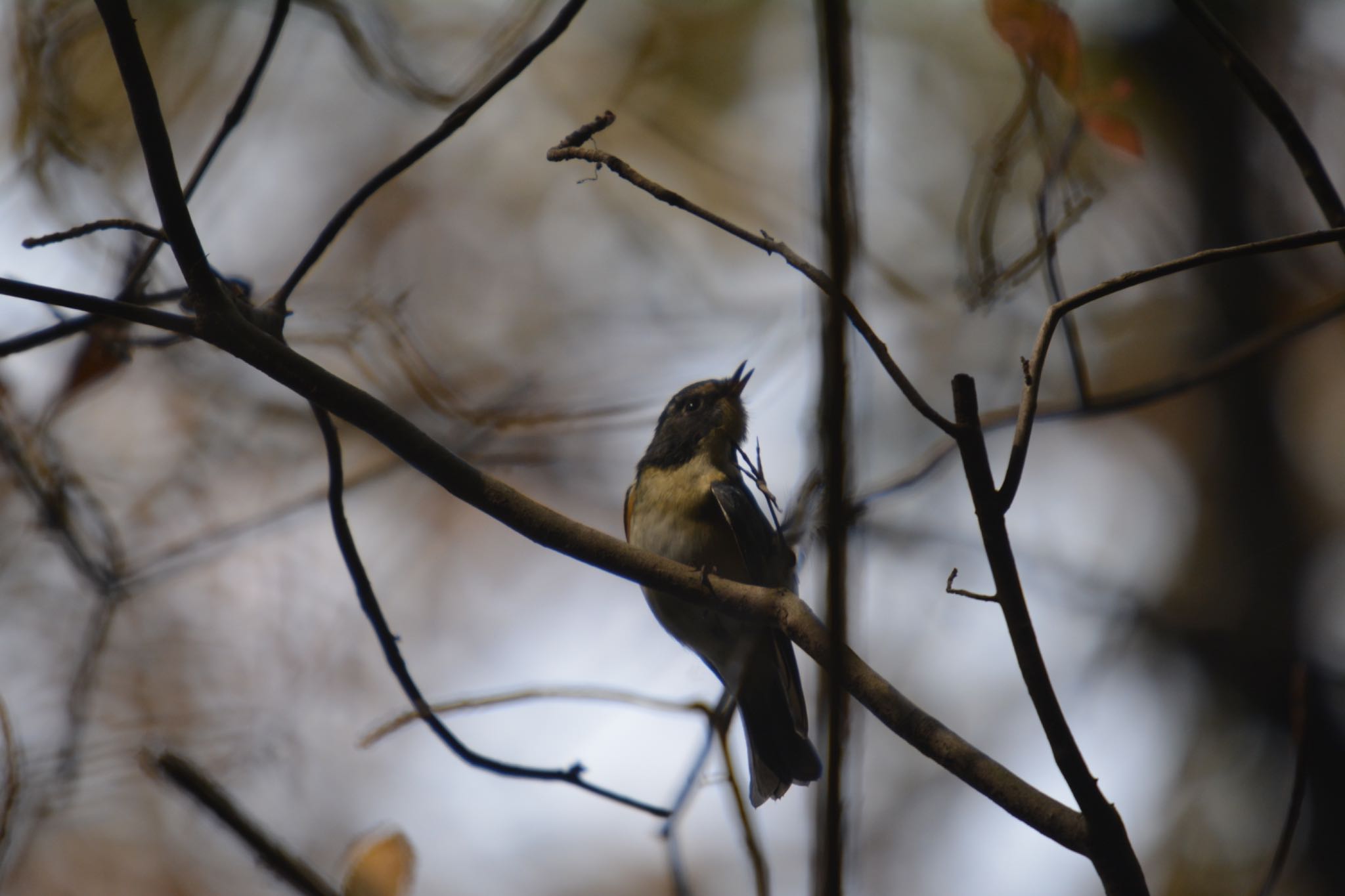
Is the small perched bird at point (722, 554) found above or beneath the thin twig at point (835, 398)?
above

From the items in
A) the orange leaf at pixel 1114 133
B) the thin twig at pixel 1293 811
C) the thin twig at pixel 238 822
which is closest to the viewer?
the thin twig at pixel 238 822

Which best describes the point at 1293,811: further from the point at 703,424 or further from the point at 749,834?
the point at 703,424

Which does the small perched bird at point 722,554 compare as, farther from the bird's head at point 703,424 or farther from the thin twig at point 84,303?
the thin twig at point 84,303

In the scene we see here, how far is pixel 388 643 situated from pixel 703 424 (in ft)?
8.06

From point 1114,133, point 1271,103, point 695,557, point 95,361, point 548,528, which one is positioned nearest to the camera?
point 548,528

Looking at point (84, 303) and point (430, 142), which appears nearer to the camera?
point (84, 303)

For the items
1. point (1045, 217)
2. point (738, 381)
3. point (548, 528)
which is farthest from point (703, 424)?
point (548, 528)

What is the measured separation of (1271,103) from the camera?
7.16 feet

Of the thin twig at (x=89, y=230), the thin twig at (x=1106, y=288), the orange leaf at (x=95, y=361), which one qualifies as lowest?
the thin twig at (x=1106, y=288)

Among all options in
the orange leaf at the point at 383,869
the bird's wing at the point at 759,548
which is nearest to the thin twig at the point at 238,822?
the orange leaf at the point at 383,869

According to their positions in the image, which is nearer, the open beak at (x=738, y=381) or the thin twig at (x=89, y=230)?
the thin twig at (x=89, y=230)

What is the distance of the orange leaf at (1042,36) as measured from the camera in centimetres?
245

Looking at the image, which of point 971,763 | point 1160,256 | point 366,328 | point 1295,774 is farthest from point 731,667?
point 1160,256

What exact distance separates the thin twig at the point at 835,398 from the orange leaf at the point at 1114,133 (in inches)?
72.7
